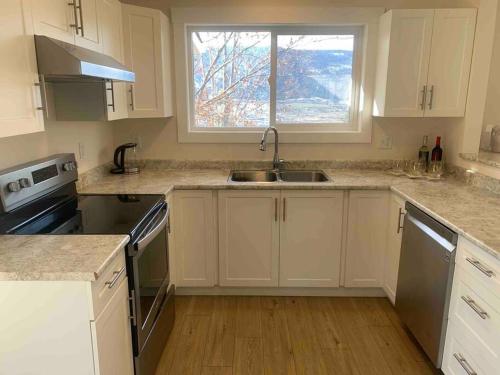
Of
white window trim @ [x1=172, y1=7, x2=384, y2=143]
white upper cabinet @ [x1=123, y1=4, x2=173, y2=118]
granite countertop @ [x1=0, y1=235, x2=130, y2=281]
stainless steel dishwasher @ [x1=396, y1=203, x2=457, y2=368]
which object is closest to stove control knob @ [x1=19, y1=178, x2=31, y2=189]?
granite countertop @ [x1=0, y1=235, x2=130, y2=281]

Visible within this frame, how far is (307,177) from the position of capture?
123 inches

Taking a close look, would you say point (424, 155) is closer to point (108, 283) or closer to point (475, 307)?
point (475, 307)

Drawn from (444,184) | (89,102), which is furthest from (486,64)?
(89,102)

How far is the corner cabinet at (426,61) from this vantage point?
2.63 m

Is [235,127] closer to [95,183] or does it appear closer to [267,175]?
[267,175]

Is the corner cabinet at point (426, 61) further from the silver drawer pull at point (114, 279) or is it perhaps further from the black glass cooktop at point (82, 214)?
the silver drawer pull at point (114, 279)

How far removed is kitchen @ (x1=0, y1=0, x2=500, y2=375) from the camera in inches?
58.2

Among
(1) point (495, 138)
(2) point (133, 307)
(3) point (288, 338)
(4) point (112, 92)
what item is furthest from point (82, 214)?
(1) point (495, 138)

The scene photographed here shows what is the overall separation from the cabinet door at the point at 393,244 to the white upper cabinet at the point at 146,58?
1.80 metres

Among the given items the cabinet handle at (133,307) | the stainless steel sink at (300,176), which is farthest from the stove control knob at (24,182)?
the stainless steel sink at (300,176)

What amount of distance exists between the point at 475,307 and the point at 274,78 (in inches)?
87.2

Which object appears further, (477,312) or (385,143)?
(385,143)

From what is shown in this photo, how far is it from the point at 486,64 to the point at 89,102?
2.66 meters

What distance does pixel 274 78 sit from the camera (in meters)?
3.12
